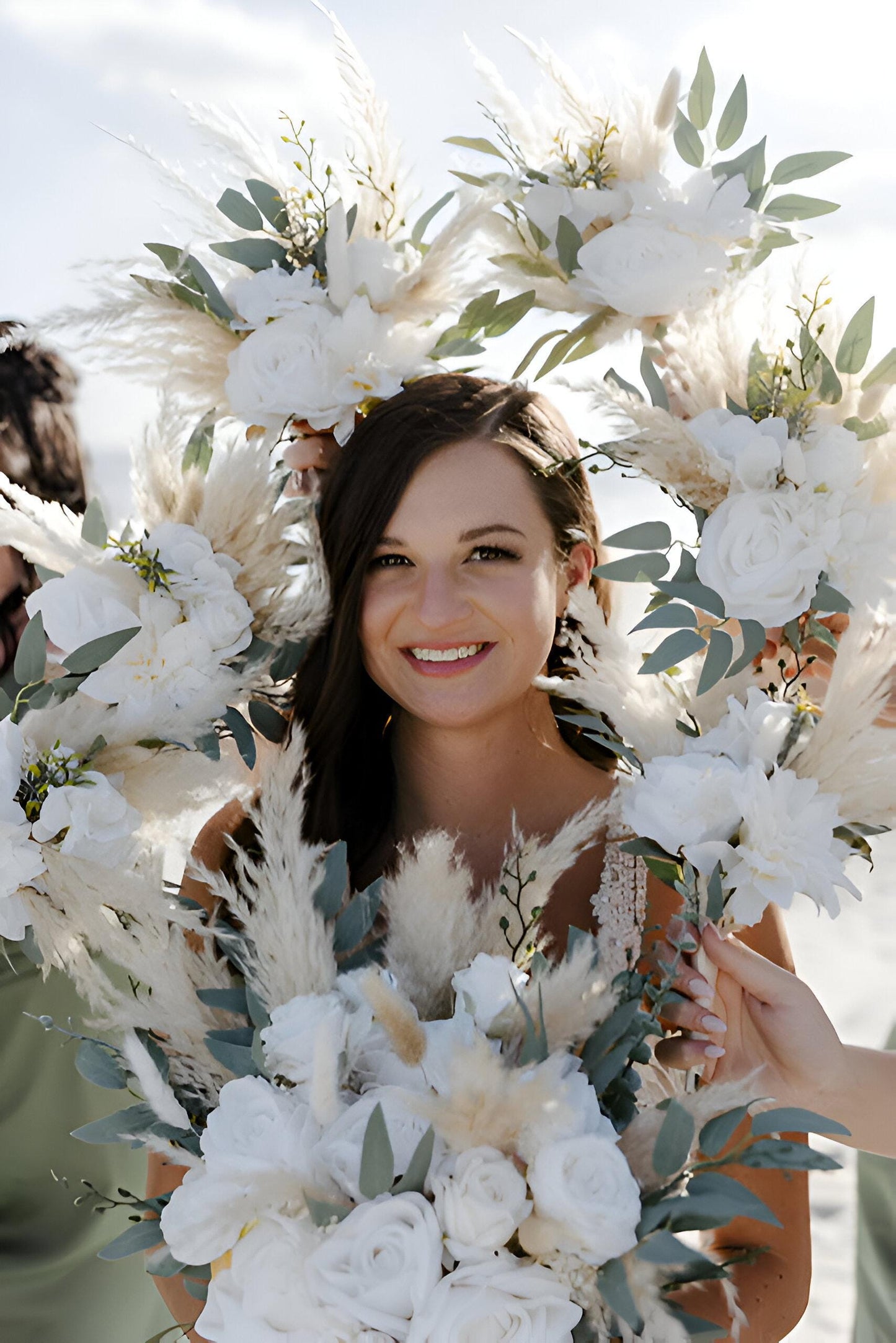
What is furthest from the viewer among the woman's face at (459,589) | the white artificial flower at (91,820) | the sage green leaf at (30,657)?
the woman's face at (459,589)

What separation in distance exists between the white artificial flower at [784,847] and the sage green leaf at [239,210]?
3.41 ft

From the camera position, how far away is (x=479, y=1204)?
45.9 inches

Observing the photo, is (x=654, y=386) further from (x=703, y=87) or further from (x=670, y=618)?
(x=703, y=87)

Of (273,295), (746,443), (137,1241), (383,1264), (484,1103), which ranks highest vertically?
(273,295)

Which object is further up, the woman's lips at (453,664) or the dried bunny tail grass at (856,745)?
the woman's lips at (453,664)

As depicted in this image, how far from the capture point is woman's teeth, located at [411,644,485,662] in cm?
188

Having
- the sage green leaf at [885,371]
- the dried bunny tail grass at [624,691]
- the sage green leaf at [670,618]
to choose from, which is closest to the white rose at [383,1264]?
the dried bunny tail grass at [624,691]

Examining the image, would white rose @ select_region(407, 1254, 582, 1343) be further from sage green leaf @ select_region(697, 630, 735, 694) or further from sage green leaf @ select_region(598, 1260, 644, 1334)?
sage green leaf @ select_region(697, 630, 735, 694)

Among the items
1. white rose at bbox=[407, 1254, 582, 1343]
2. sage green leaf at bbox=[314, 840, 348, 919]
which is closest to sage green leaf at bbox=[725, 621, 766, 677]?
sage green leaf at bbox=[314, 840, 348, 919]

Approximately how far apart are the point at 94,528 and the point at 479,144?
79cm

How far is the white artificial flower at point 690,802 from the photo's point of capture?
1.48 metres

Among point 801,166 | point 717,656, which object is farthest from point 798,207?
point 717,656

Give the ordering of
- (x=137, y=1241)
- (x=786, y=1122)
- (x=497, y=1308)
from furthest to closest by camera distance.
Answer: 1. (x=137, y=1241)
2. (x=786, y=1122)
3. (x=497, y=1308)

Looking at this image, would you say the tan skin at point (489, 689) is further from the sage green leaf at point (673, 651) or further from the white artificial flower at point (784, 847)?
the white artificial flower at point (784, 847)
